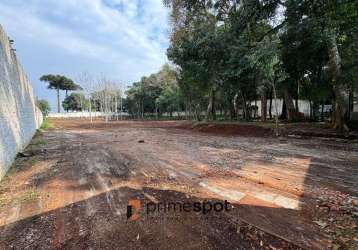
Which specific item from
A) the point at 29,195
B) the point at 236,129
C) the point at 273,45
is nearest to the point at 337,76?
the point at 273,45

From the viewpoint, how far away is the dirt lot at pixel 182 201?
6.78ft

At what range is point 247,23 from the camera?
10.0 m

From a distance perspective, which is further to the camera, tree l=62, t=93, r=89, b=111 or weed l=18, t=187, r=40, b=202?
tree l=62, t=93, r=89, b=111

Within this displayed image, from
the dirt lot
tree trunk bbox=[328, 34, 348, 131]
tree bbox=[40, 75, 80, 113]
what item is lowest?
the dirt lot

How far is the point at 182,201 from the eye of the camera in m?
2.87

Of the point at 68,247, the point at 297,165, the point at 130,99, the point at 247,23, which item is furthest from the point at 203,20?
the point at 130,99

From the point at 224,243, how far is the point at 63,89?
2531 inches

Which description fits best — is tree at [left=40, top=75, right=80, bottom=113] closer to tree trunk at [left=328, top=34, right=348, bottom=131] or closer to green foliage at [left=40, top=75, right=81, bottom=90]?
green foliage at [left=40, top=75, right=81, bottom=90]

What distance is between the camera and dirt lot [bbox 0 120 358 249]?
207 cm

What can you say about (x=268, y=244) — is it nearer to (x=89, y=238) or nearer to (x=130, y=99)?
(x=89, y=238)

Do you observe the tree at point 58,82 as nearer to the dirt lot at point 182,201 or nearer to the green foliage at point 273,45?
the green foliage at point 273,45

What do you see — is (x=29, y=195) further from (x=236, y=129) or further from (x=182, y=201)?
(x=236, y=129)

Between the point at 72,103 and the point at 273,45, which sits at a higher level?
the point at 72,103

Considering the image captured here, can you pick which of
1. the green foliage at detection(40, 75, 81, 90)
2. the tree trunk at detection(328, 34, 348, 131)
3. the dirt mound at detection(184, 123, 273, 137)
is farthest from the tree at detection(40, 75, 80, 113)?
the tree trunk at detection(328, 34, 348, 131)
